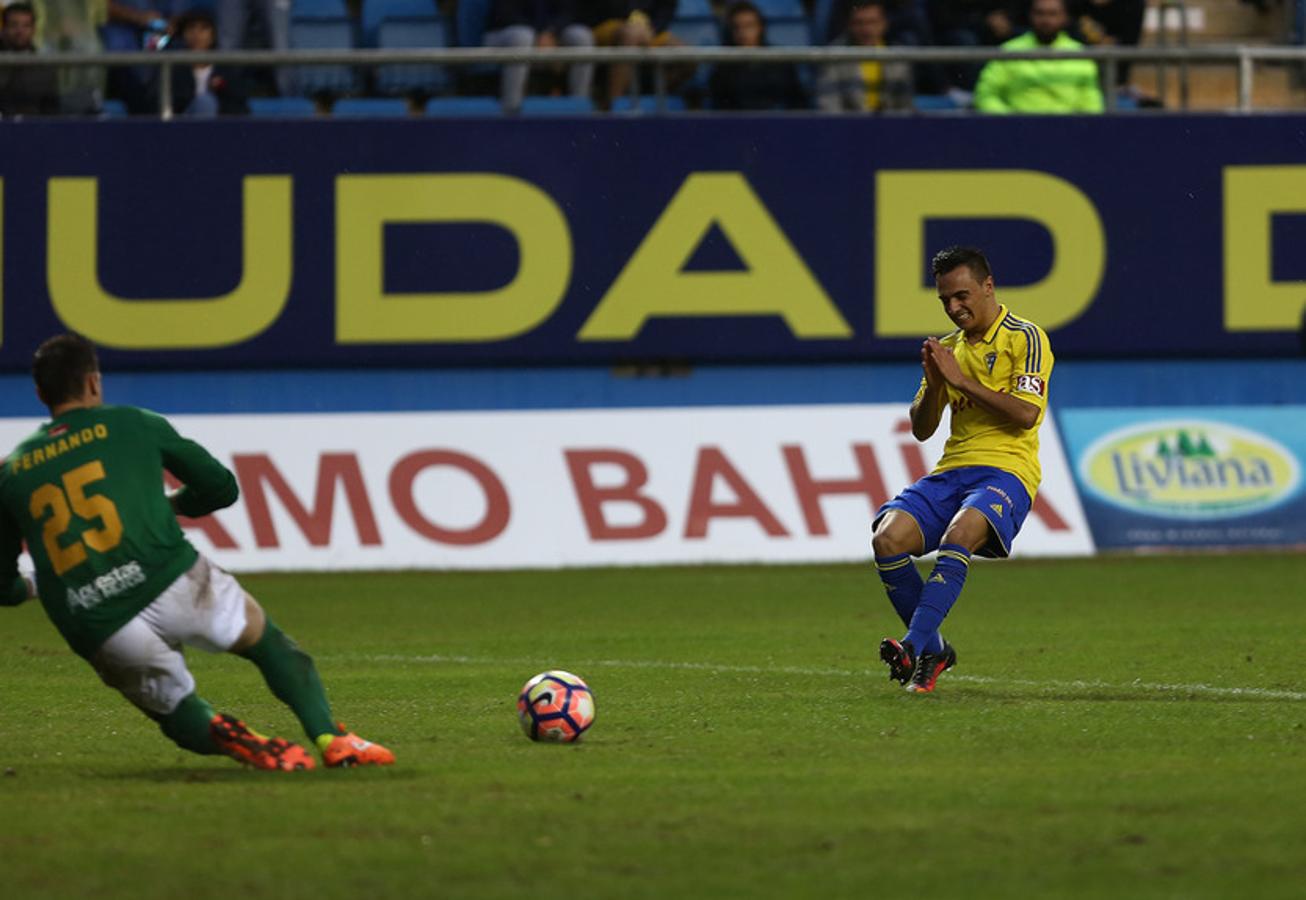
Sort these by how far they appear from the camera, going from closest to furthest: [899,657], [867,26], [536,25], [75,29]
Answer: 1. [899,657]
2. [75,29]
3. [867,26]
4. [536,25]

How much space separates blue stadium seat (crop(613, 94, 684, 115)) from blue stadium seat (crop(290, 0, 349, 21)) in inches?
113

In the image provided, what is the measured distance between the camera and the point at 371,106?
57.1ft

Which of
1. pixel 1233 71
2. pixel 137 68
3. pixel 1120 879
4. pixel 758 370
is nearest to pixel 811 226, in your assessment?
pixel 758 370

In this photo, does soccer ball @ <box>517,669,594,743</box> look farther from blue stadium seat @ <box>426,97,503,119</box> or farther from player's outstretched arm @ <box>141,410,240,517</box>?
blue stadium seat @ <box>426,97,503,119</box>

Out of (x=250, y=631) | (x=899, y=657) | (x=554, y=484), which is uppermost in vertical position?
(x=250, y=631)

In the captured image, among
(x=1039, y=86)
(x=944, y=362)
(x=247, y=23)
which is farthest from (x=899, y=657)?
(x=247, y=23)

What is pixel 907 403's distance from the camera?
17.1 metres

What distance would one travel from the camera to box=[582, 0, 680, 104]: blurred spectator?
1797 centimetres

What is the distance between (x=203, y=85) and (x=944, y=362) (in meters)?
9.87

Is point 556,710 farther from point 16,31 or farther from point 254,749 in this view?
point 16,31

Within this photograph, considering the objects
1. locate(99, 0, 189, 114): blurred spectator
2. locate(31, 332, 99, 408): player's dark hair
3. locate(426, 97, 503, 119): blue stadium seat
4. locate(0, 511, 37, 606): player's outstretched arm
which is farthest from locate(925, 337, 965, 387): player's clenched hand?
locate(99, 0, 189, 114): blurred spectator

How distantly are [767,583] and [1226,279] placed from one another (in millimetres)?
4770

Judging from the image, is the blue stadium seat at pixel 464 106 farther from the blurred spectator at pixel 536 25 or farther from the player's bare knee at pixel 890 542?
the player's bare knee at pixel 890 542

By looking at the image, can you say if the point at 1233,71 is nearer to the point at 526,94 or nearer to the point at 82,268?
the point at 526,94
